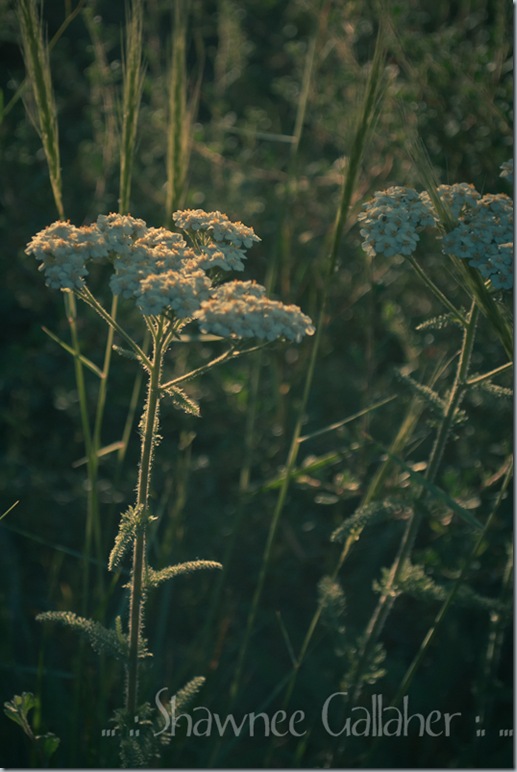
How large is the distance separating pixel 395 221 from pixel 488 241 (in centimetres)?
19

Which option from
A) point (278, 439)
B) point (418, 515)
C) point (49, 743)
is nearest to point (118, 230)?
point (418, 515)

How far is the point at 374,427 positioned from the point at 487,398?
38cm

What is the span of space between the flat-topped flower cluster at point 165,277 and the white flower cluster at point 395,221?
268mm

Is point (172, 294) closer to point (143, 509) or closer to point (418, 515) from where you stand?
point (143, 509)

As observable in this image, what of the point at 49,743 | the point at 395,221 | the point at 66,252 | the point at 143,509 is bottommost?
the point at 49,743

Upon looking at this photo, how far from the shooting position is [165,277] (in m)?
1.30

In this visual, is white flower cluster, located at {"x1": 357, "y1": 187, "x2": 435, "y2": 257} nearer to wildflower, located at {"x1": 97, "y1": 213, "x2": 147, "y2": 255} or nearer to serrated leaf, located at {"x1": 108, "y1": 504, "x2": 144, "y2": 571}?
wildflower, located at {"x1": 97, "y1": 213, "x2": 147, "y2": 255}

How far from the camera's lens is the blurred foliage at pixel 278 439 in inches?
81.7

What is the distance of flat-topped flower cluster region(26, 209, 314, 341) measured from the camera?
4.13 ft

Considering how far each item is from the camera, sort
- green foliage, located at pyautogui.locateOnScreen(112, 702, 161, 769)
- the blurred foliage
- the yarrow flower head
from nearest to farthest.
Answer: green foliage, located at pyautogui.locateOnScreen(112, 702, 161, 769) < the yarrow flower head < the blurred foliage

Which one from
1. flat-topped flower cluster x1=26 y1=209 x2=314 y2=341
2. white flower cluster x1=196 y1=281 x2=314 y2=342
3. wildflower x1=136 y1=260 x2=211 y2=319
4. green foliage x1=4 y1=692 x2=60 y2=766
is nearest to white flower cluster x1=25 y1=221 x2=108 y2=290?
flat-topped flower cluster x1=26 y1=209 x2=314 y2=341

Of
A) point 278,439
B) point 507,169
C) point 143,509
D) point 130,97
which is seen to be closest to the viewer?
point 143,509

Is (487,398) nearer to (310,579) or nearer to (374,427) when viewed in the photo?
(374,427)

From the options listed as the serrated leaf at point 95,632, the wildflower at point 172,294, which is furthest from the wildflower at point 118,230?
the serrated leaf at point 95,632
